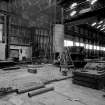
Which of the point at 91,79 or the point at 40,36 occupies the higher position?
the point at 40,36

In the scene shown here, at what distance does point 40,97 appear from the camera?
101 inches

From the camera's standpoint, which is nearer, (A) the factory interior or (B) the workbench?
(B) the workbench

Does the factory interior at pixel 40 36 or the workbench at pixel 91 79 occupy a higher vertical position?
the factory interior at pixel 40 36

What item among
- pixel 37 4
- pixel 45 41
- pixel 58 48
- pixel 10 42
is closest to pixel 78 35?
pixel 45 41

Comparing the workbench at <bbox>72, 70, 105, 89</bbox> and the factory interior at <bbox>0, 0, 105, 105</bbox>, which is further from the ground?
the factory interior at <bbox>0, 0, 105, 105</bbox>

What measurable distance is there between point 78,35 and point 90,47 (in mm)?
5010

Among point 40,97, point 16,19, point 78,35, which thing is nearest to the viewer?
point 40,97

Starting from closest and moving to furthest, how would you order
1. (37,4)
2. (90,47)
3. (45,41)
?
(37,4)
(45,41)
(90,47)

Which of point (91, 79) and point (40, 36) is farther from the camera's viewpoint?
point (40, 36)

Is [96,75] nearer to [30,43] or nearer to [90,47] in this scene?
[30,43]

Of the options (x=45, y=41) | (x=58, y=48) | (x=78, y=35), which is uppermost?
(x=78, y=35)

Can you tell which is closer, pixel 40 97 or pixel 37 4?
pixel 40 97

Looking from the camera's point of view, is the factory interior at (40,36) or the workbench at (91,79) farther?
the factory interior at (40,36)

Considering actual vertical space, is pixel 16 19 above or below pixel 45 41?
above
